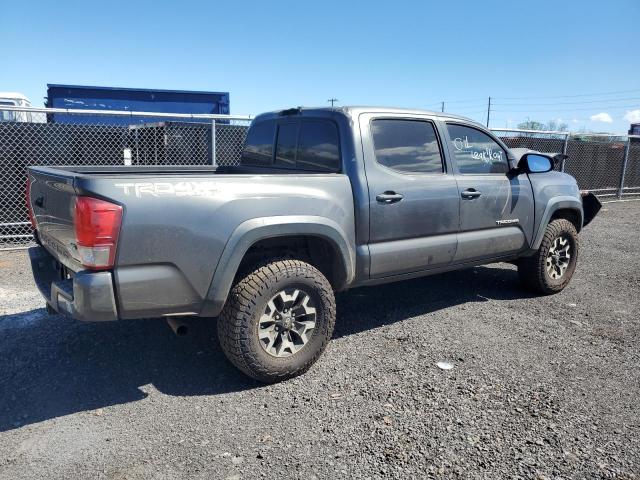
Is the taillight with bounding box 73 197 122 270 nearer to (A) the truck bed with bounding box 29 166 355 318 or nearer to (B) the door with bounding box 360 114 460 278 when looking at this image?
(A) the truck bed with bounding box 29 166 355 318

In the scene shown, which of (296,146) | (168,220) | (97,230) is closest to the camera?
(97,230)

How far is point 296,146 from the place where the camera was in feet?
14.5

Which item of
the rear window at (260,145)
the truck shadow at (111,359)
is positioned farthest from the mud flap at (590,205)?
the rear window at (260,145)

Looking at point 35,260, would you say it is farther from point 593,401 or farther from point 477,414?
point 593,401

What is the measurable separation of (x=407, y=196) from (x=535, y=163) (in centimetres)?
173

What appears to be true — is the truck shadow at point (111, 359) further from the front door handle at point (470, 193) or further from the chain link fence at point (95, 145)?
the chain link fence at point (95, 145)

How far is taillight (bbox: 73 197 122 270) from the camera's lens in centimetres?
280

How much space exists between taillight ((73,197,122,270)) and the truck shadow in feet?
3.43

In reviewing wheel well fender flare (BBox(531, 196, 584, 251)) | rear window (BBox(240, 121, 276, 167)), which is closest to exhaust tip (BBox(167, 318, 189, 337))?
rear window (BBox(240, 121, 276, 167))

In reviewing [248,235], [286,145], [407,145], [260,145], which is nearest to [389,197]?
[407,145]

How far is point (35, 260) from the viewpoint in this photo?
380 centimetres

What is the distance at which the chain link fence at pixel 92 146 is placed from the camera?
23.5 feet

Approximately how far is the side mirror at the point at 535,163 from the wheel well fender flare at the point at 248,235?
2.39 meters

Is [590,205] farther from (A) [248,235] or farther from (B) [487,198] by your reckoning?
Result: (A) [248,235]
